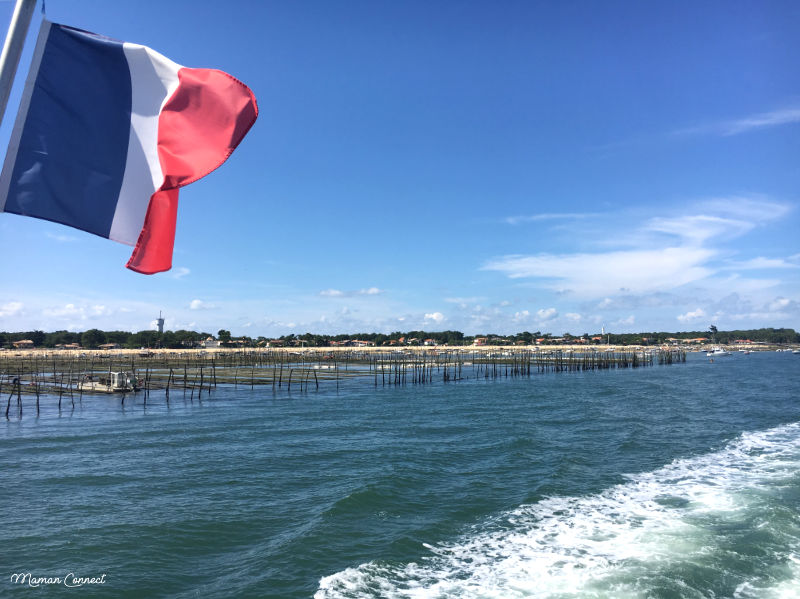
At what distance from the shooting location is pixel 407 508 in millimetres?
14898

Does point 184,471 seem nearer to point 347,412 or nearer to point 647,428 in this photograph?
point 347,412

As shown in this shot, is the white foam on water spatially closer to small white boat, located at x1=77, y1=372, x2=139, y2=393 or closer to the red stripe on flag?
the red stripe on flag

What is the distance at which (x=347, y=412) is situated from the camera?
36.3 meters

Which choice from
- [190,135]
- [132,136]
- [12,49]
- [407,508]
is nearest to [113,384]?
[407,508]

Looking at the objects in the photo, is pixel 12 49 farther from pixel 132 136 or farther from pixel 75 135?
pixel 132 136

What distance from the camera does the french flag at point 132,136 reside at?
187 inches

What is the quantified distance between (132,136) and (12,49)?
4.98 feet

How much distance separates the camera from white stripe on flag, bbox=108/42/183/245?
5.03m

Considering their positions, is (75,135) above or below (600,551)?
above

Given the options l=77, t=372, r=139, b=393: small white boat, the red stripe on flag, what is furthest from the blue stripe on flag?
l=77, t=372, r=139, b=393: small white boat

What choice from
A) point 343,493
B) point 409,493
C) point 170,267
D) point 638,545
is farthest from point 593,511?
point 170,267

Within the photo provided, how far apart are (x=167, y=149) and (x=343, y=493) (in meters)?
13.6

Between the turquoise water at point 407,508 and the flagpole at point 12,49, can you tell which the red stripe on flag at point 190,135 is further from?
the turquoise water at point 407,508

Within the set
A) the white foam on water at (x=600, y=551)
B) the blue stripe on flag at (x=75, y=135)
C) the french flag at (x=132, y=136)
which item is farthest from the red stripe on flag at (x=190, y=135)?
the white foam on water at (x=600, y=551)
